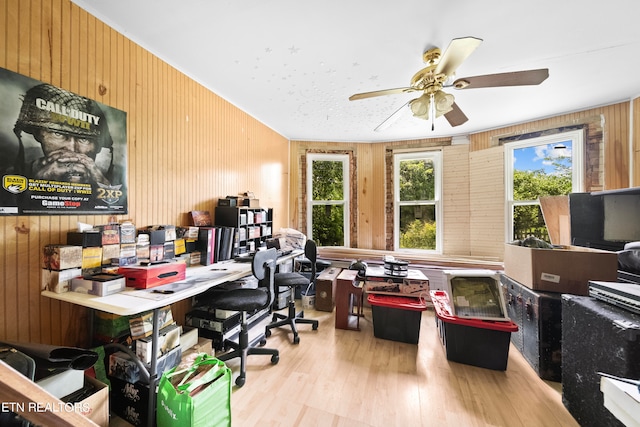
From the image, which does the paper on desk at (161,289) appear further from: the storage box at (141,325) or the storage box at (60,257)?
the storage box at (60,257)

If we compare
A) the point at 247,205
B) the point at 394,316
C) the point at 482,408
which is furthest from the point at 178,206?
the point at 482,408

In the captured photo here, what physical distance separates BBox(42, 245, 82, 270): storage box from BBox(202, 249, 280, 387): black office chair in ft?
2.90

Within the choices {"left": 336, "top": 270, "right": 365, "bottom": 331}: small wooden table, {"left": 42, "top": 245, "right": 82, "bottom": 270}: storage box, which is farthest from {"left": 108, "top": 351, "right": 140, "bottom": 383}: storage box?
{"left": 336, "top": 270, "right": 365, "bottom": 331}: small wooden table

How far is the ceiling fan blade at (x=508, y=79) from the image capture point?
154 centimetres

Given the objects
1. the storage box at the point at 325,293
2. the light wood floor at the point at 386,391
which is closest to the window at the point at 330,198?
the storage box at the point at 325,293

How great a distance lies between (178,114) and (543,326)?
358cm

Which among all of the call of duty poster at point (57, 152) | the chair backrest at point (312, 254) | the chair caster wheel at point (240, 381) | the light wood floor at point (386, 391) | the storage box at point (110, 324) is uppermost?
the call of duty poster at point (57, 152)

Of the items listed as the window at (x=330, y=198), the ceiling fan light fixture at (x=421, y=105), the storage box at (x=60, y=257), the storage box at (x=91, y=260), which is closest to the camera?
the storage box at (x=60, y=257)

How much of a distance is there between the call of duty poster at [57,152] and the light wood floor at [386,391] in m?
1.71

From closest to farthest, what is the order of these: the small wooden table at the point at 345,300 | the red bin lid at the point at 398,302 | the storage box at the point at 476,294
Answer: the storage box at the point at 476,294, the red bin lid at the point at 398,302, the small wooden table at the point at 345,300

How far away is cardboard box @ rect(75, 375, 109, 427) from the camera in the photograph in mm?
1176

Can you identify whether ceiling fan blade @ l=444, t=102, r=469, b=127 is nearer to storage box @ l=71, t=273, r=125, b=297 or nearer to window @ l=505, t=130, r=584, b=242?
window @ l=505, t=130, r=584, b=242

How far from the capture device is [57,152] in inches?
57.7

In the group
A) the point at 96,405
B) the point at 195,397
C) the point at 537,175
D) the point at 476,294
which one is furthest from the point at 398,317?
the point at 537,175
